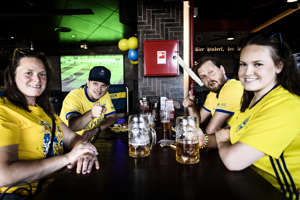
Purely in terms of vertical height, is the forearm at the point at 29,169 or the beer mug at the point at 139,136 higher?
the beer mug at the point at 139,136

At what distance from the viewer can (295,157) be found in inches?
36.2

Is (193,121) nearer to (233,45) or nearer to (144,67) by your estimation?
(144,67)

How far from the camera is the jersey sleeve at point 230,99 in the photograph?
1928 millimetres

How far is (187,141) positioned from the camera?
967 millimetres

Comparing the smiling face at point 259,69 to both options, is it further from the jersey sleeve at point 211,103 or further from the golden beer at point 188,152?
the jersey sleeve at point 211,103

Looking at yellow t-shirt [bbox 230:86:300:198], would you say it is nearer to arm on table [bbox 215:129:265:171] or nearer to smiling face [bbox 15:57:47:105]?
arm on table [bbox 215:129:265:171]

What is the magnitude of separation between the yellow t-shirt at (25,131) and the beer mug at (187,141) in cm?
80

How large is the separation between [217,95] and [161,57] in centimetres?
162

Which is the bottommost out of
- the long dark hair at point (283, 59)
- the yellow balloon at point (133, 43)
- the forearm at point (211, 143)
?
the forearm at point (211, 143)

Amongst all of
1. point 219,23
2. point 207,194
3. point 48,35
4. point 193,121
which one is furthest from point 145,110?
point 48,35

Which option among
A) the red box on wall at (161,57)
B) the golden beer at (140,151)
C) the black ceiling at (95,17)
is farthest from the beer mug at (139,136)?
the black ceiling at (95,17)

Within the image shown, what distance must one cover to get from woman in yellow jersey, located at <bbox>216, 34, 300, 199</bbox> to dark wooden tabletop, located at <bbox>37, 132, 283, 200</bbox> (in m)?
0.09

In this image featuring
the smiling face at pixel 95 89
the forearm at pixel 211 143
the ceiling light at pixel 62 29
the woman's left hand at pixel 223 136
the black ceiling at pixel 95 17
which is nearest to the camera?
the woman's left hand at pixel 223 136

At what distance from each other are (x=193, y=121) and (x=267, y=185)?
0.41 meters
